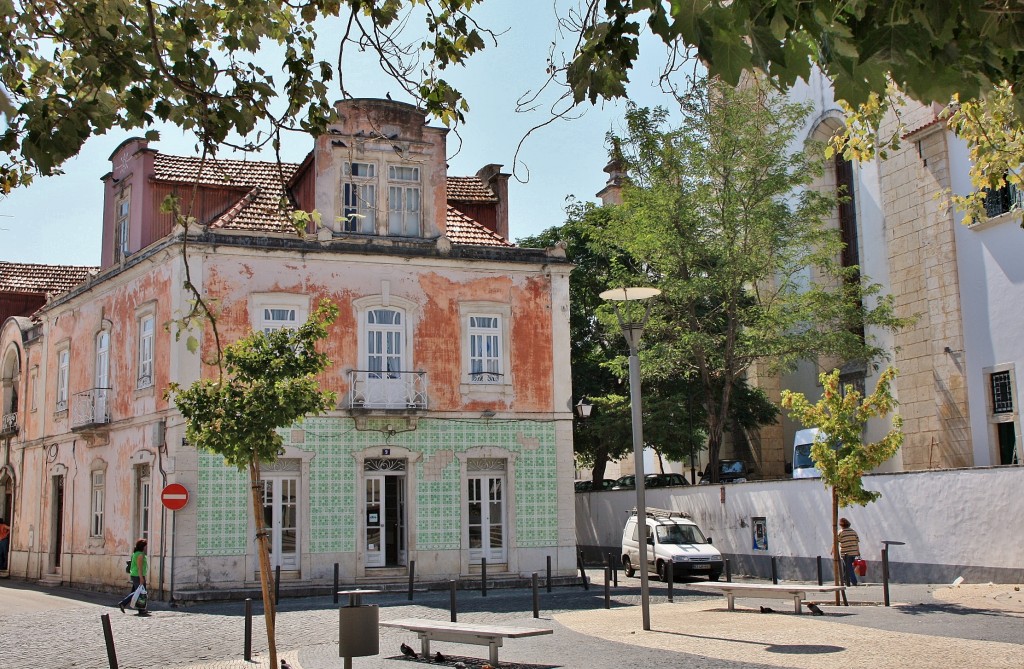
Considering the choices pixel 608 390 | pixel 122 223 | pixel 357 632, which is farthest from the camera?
pixel 608 390

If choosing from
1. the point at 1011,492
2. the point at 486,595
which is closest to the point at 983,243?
the point at 1011,492

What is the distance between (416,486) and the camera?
25.9 m

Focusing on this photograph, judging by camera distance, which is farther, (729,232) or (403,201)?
(729,232)

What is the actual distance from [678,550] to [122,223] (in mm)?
16729

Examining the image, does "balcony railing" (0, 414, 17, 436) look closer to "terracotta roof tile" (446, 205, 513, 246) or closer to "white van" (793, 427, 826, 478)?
"terracotta roof tile" (446, 205, 513, 246)

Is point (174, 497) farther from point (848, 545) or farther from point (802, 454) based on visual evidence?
point (802, 454)

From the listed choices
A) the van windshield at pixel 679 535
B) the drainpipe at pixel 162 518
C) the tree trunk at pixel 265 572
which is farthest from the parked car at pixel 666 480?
the tree trunk at pixel 265 572

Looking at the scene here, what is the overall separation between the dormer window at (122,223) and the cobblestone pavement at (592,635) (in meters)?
10.1

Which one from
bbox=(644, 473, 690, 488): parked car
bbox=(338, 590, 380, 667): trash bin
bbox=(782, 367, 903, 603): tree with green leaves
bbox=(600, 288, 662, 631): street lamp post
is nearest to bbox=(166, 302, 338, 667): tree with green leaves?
bbox=(338, 590, 380, 667): trash bin

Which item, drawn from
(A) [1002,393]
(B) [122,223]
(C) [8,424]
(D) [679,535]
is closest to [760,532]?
(D) [679,535]

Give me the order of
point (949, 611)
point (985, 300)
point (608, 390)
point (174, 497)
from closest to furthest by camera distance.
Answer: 1. point (949, 611)
2. point (174, 497)
3. point (985, 300)
4. point (608, 390)

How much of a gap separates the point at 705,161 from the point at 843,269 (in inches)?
219

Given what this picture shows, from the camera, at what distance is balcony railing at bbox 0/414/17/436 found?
118 feet

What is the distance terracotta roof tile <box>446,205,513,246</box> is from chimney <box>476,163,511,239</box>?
217cm
